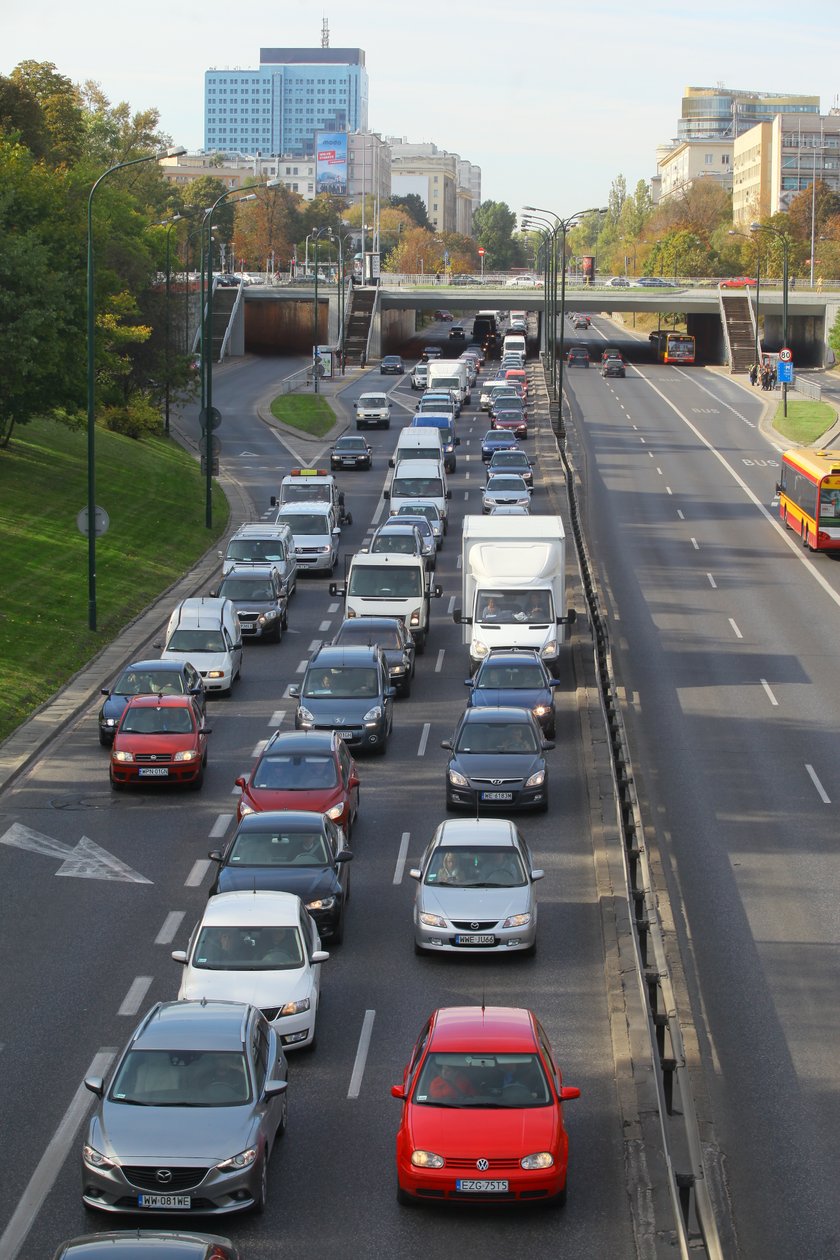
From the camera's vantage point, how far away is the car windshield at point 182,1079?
13742 millimetres

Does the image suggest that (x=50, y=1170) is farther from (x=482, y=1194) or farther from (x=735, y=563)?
(x=735, y=563)

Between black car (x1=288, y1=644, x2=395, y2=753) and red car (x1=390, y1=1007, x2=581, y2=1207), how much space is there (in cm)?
1440

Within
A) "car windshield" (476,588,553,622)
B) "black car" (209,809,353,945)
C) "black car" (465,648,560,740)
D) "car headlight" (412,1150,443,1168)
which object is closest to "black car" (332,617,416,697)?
"car windshield" (476,588,553,622)

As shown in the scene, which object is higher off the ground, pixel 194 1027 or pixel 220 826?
pixel 194 1027

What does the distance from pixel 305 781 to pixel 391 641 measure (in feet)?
32.2

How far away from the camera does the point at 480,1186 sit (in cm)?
1330

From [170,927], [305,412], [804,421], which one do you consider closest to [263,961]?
[170,927]

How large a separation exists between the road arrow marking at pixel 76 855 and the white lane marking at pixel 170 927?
1.46 metres

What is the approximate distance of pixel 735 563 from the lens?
4841 cm

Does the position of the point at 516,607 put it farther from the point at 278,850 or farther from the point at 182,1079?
the point at 182,1079

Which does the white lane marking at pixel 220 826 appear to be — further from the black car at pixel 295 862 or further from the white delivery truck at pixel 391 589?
the white delivery truck at pixel 391 589

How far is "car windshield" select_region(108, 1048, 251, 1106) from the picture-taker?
13742 mm

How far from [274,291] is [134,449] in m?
70.5

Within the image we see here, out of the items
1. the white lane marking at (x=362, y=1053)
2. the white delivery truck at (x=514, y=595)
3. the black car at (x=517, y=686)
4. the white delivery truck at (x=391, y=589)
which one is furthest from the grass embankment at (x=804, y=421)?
the white lane marking at (x=362, y=1053)
